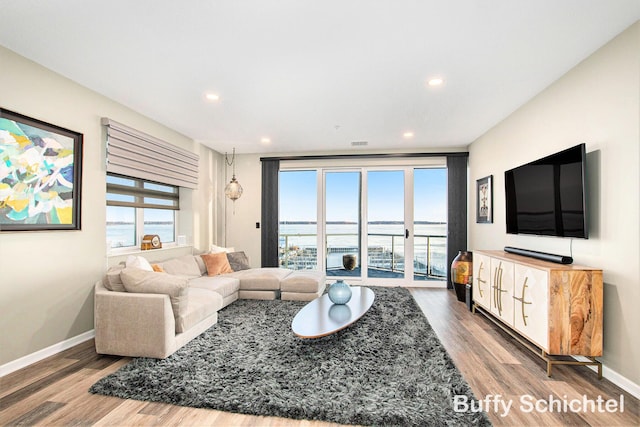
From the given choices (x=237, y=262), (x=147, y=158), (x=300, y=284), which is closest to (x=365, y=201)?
(x=300, y=284)

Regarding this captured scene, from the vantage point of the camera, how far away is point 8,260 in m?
2.35

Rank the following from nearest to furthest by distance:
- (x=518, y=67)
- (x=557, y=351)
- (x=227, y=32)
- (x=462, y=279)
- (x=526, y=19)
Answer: (x=526, y=19) → (x=227, y=32) → (x=557, y=351) → (x=518, y=67) → (x=462, y=279)

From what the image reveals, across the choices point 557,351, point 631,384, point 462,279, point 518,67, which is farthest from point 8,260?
point 462,279

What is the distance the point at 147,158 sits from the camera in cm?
383

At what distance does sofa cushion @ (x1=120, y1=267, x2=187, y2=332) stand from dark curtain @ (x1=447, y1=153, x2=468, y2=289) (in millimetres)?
4408

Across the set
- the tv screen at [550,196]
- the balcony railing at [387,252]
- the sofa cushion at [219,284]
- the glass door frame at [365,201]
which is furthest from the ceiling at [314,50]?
the balcony railing at [387,252]

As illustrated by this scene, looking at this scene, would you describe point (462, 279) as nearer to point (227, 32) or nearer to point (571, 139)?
point (571, 139)

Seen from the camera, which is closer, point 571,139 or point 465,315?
point 571,139

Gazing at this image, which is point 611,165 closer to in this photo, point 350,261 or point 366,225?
point 366,225

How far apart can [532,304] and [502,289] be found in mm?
514

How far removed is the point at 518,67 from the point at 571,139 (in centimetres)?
83

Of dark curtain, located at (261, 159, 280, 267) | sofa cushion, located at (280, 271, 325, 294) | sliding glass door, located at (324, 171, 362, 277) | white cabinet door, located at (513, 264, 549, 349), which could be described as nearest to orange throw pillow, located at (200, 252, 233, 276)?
sofa cushion, located at (280, 271, 325, 294)

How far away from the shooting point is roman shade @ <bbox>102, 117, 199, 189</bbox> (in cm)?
329

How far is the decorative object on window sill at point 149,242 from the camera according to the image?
3.94m
